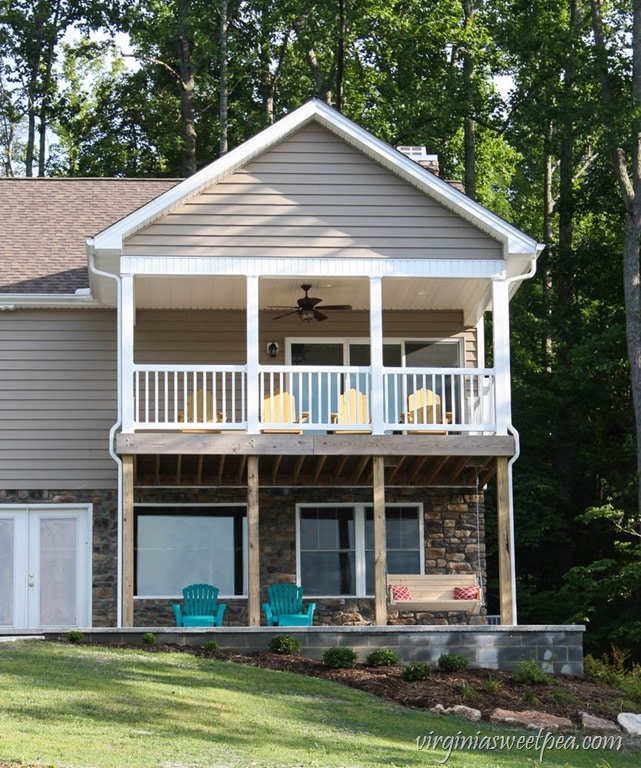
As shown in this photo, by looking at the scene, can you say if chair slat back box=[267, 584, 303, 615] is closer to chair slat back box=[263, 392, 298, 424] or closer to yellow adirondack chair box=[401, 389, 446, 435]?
chair slat back box=[263, 392, 298, 424]

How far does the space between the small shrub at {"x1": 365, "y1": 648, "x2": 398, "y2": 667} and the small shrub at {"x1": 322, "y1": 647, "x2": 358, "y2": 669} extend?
38cm

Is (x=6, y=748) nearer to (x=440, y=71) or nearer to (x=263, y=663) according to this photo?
(x=263, y=663)

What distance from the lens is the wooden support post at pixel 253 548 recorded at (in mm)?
16688

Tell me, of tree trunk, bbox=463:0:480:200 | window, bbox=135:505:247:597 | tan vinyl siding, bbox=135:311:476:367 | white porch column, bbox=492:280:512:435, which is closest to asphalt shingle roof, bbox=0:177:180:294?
tan vinyl siding, bbox=135:311:476:367

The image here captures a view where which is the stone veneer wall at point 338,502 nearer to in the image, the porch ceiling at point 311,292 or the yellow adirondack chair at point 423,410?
the yellow adirondack chair at point 423,410

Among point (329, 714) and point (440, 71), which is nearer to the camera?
point (329, 714)

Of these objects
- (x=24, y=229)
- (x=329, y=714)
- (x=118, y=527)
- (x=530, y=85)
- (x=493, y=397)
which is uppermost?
(x=530, y=85)

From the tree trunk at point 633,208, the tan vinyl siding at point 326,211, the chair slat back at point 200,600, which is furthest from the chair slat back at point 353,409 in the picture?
the tree trunk at point 633,208

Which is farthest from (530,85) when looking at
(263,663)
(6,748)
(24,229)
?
(6,748)

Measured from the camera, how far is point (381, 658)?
1564 cm

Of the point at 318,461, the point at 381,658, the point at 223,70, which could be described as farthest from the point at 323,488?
the point at 223,70

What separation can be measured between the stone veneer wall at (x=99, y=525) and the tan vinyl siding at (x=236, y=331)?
2.11 metres

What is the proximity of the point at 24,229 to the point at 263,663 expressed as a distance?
8982mm

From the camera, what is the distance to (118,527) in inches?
714
